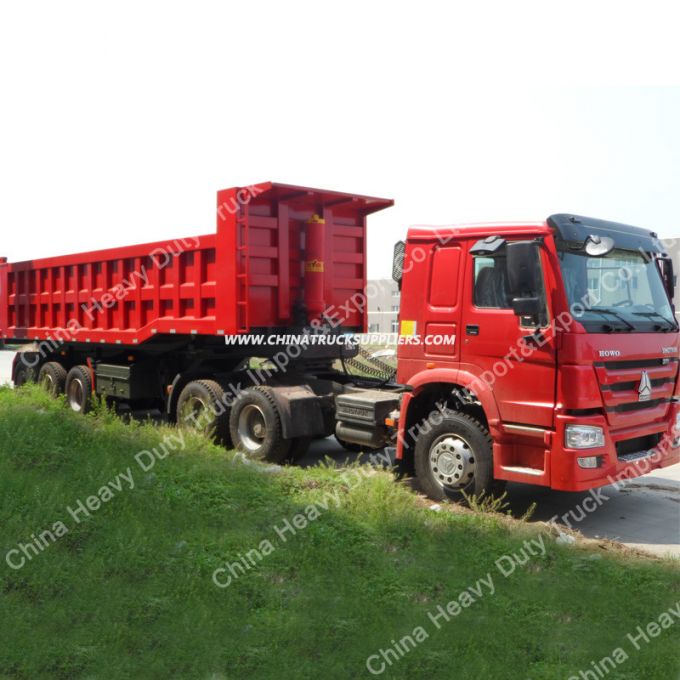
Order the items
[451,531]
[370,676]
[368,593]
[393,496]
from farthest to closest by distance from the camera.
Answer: [393,496]
[451,531]
[368,593]
[370,676]

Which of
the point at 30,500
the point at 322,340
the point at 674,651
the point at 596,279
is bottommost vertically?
the point at 674,651

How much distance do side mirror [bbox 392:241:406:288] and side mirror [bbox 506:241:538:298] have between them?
1296 mm

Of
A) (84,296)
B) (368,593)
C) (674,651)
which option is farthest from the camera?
(84,296)

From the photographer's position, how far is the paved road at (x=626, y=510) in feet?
18.8

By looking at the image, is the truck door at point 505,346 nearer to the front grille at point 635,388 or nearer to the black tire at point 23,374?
the front grille at point 635,388

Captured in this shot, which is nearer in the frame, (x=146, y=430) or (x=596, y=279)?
(x=596, y=279)

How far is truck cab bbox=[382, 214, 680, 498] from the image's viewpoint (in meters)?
5.47

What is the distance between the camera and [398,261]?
21.7 feet

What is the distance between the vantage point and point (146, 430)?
8070 mm

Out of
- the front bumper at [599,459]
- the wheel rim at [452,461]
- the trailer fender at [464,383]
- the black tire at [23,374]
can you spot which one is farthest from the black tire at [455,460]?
the black tire at [23,374]

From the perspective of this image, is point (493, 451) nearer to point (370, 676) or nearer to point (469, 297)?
point (469, 297)

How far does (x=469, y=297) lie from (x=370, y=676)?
11.1 feet

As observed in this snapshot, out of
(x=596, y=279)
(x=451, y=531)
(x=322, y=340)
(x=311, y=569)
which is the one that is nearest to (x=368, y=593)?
(x=311, y=569)

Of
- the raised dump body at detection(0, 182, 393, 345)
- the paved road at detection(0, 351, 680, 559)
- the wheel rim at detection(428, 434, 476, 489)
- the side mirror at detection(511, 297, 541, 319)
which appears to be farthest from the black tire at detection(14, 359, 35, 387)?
the side mirror at detection(511, 297, 541, 319)
